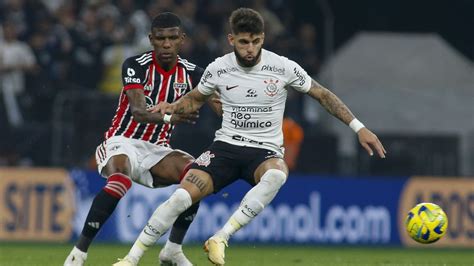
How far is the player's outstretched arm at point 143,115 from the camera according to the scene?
10375mm

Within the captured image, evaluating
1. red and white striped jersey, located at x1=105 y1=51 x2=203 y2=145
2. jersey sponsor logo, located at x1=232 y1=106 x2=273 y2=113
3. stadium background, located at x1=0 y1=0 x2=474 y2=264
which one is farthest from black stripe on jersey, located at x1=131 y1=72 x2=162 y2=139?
stadium background, located at x1=0 y1=0 x2=474 y2=264

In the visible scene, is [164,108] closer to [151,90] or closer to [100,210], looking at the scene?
[151,90]

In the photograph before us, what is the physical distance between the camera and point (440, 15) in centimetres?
2334

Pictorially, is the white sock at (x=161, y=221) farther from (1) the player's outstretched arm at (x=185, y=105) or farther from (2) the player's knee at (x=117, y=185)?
(1) the player's outstretched arm at (x=185, y=105)

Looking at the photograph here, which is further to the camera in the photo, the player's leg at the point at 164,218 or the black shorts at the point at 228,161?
the black shorts at the point at 228,161

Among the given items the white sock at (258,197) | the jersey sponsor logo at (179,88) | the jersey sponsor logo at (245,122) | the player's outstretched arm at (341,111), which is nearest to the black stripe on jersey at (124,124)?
the jersey sponsor logo at (179,88)

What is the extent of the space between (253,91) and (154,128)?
1295 millimetres

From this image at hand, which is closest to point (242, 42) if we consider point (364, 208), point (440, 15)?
point (364, 208)

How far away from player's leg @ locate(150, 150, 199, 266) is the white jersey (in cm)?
72

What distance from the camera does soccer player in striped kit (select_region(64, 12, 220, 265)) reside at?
35.7 feet

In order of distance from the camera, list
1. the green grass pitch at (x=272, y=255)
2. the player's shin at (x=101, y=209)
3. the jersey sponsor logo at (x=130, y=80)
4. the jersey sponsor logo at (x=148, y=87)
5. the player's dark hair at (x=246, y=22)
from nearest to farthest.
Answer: the player's dark hair at (x=246, y=22)
the player's shin at (x=101, y=209)
the jersey sponsor logo at (x=130, y=80)
the jersey sponsor logo at (x=148, y=87)
the green grass pitch at (x=272, y=255)

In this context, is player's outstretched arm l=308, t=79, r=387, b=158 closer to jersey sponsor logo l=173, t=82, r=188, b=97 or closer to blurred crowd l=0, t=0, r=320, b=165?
jersey sponsor logo l=173, t=82, r=188, b=97

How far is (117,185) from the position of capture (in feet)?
34.6

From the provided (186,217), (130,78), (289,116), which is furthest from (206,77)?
(289,116)
